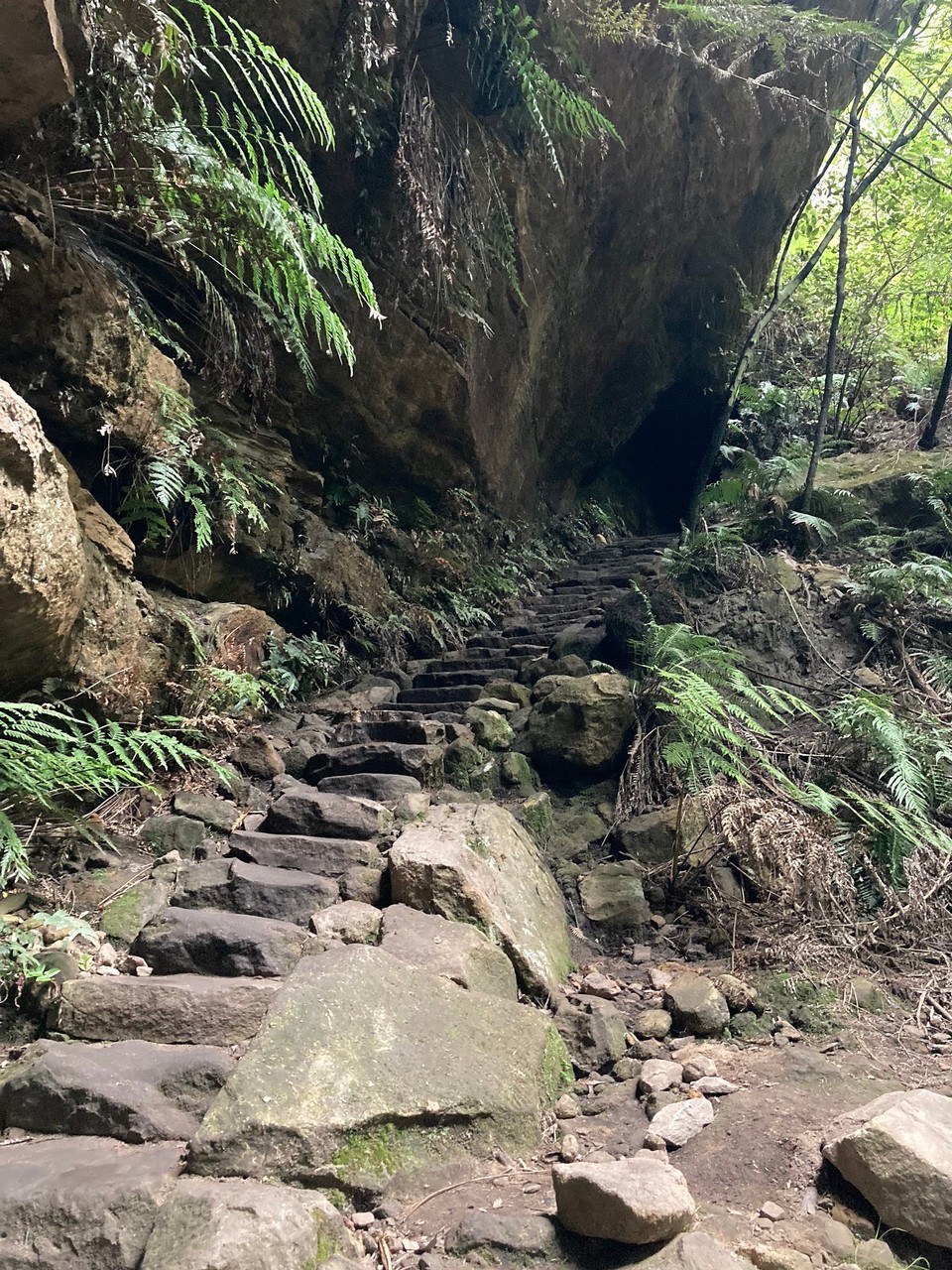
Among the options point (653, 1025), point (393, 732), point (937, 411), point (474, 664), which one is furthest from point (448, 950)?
point (937, 411)

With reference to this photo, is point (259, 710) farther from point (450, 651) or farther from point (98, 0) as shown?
point (98, 0)

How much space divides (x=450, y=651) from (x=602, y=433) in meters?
6.38

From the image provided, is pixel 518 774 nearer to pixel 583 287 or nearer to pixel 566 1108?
pixel 566 1108

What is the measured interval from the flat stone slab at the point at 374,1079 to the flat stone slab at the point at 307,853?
686 millimetres

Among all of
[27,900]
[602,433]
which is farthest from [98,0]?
[602,433]

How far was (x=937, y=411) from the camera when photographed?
8430 mm

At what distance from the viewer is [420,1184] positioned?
1.89 metres

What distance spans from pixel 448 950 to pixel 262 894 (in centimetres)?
76

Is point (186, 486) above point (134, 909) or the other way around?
above

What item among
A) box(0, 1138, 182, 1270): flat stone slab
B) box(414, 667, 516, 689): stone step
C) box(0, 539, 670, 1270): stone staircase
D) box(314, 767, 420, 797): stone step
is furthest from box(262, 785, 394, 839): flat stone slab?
box(414, 667, 516, 689): stone step

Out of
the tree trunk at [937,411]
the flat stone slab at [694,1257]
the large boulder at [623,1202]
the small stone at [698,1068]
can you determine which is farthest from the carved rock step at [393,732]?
the tree trunk at [937,411]

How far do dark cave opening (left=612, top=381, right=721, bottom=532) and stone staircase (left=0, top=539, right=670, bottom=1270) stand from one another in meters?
10.1

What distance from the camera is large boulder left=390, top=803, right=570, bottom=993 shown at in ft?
9.88

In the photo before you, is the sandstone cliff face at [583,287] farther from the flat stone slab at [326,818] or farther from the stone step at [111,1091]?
the stone step at [111,1091]
